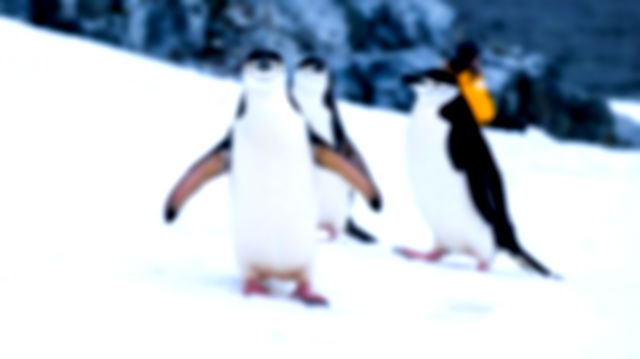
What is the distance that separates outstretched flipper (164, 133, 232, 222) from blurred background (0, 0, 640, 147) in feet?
34.6

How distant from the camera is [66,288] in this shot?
2.94 meters

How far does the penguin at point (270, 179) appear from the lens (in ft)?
10.4

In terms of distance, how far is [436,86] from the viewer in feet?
14.1

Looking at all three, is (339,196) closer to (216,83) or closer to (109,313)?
(109,313)

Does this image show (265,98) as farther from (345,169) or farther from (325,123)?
(325,123)

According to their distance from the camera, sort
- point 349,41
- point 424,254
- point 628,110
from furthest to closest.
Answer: point 628,110 → point 349,41 → point 424,254

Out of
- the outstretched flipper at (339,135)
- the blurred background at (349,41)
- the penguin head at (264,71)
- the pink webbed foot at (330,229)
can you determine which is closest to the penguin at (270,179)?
the penguin head at (264,71)

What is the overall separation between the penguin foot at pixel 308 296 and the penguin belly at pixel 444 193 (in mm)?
1198

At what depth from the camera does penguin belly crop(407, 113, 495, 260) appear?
425 centimetres

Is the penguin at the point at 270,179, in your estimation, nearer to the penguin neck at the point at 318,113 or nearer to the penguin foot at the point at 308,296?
the penguin foot at the point at 308,296

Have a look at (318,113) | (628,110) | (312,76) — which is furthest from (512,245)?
Result: (628,110)

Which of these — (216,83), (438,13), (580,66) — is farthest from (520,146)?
(580,66)

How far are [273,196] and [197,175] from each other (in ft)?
0.78

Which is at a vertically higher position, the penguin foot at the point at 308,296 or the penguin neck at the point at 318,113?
the penguin neck at the point at 318,113
